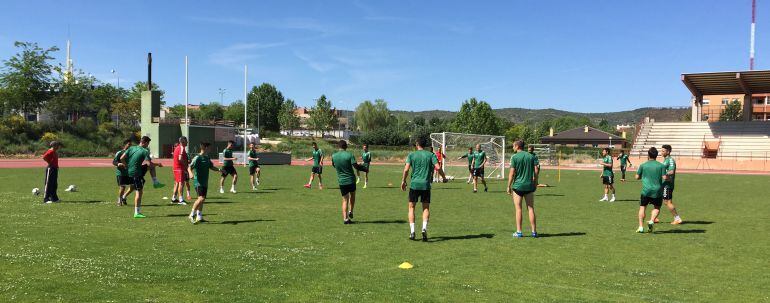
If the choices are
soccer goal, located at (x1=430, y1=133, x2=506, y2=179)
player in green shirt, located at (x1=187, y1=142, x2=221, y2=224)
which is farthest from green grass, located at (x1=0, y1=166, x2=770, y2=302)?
soccer goal, located at (x1=430, y1=133, x2=506, y2=179)

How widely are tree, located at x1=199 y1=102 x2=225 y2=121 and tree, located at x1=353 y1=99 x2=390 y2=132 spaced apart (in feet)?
127

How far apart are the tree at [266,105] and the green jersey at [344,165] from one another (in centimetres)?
10647

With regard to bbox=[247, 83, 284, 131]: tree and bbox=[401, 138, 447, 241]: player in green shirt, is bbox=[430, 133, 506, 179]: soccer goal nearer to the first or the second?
bbox=[401, 138, 447, 241]: player in green shirt

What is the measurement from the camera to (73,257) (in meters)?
7.77

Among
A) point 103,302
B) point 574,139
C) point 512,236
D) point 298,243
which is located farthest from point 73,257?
point 574,139

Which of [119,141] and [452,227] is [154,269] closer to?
[452,227]

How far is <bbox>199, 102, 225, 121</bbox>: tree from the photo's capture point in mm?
137250

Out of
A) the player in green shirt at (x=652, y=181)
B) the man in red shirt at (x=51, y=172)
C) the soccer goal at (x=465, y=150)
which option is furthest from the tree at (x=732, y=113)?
the man in red shirt at (x=51, y=172)

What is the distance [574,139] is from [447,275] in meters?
135

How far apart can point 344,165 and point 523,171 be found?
382 cm

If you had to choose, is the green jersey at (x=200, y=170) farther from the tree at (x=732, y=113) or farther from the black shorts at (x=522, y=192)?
the tree at (x=732, y=113)

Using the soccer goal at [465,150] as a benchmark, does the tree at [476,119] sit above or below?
above

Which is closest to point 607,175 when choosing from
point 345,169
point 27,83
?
point 345,169

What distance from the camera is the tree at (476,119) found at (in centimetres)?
11019
